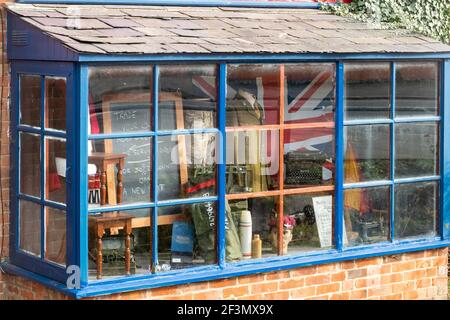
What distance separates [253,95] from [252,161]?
0.56 m

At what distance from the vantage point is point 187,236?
8891 millimetres

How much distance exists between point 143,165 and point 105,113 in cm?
53

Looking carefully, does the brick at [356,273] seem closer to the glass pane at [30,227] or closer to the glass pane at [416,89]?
the glass pane at [416,89]

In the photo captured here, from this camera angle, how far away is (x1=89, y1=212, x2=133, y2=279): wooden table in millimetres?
8312

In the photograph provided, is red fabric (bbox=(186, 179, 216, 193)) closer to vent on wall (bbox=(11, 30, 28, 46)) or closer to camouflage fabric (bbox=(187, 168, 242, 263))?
camouflage fabric (bbox=(187, 168, 242, 263))

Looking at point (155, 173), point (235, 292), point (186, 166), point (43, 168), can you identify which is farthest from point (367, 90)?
point (43, 168)

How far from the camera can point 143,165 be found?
8.62 meters

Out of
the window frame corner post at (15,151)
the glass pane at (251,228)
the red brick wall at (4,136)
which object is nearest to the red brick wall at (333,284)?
the glass pane at (251,228)

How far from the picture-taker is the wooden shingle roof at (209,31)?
840 centimetres

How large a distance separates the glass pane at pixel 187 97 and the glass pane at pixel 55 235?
1.06 meters

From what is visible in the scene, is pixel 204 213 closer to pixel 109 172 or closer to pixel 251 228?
pixel 251 228

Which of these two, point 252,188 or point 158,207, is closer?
point 158,207

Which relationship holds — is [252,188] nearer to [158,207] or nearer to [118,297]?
[158,207]

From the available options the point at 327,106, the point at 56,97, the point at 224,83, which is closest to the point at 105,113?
the point at 56,97
